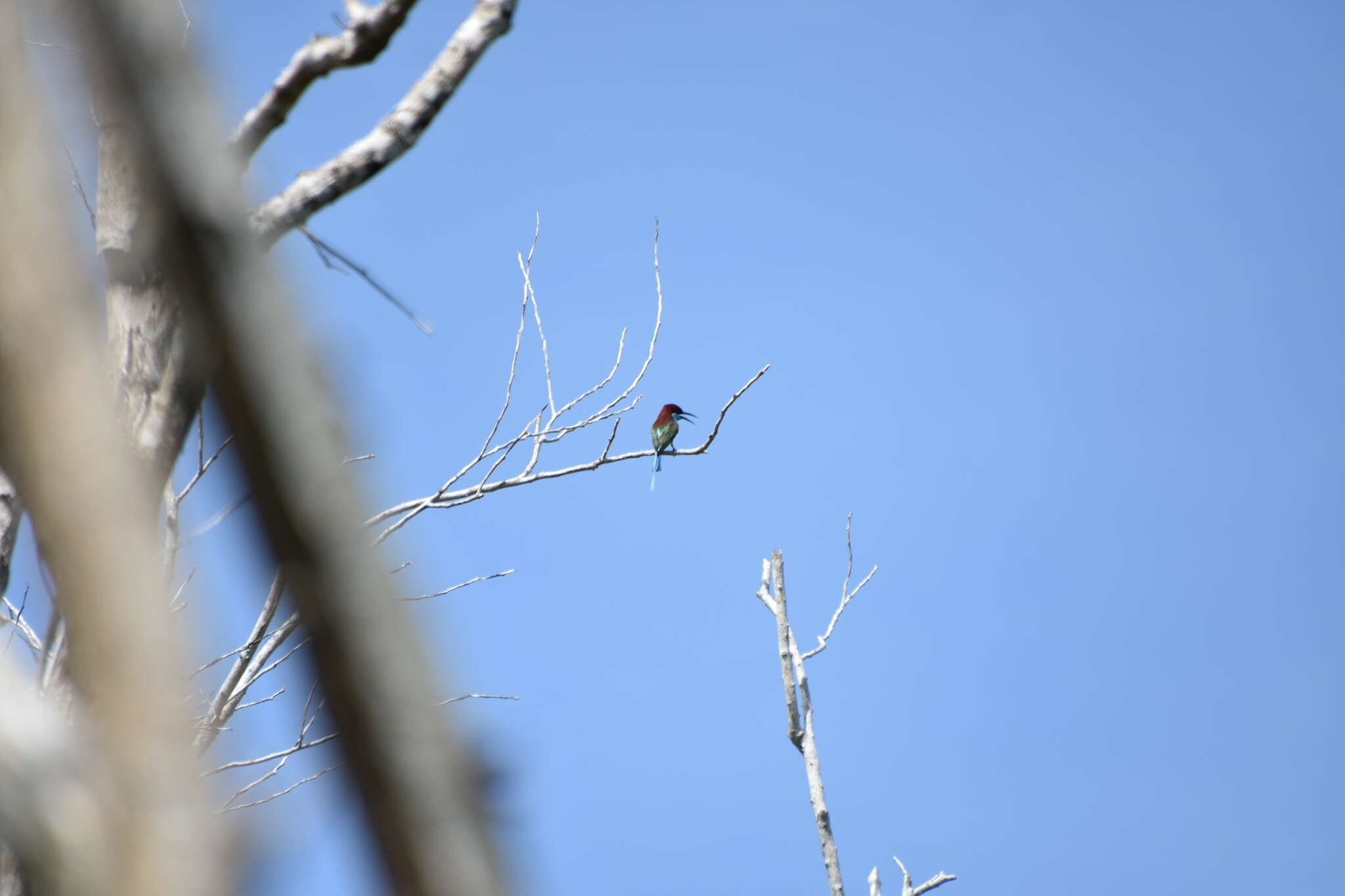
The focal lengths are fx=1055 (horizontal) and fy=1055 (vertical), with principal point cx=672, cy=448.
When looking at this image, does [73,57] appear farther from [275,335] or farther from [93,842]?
[93,842]

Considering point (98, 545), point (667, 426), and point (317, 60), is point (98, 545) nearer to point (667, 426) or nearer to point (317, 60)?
point (317, 60)

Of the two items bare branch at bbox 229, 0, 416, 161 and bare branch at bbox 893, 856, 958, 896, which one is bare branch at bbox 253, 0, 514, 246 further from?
bare branch at bbox 893, 856, 958, 896

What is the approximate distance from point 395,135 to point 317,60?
0.20 metres

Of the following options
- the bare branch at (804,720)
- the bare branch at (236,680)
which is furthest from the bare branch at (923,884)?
the bare branch at (236,680)

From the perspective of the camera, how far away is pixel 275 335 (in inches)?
31.0

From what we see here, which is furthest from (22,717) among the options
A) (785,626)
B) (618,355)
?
(785,626)

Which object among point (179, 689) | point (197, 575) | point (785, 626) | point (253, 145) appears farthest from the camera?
point (785, 626)

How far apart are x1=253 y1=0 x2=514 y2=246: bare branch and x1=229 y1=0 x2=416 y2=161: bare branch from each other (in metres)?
0.12

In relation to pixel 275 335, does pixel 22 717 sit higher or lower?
lower

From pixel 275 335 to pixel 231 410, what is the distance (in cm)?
6

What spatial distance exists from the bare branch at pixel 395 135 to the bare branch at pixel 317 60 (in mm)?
115

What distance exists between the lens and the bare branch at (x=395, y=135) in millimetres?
2094

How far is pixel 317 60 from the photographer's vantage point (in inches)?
82.4

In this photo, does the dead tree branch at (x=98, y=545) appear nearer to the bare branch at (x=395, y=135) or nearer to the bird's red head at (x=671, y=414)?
the bare branch at (x=395, y=135)
